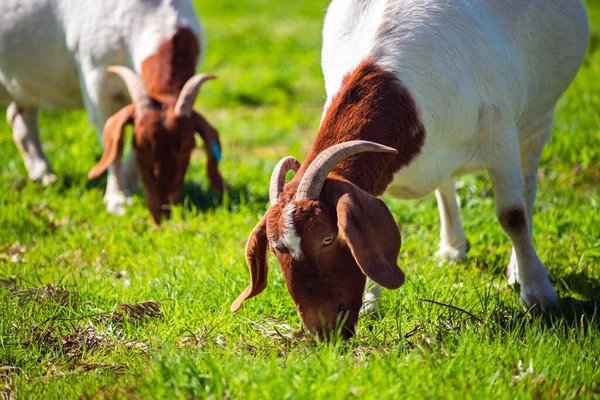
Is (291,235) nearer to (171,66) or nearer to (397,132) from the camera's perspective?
(397,132)

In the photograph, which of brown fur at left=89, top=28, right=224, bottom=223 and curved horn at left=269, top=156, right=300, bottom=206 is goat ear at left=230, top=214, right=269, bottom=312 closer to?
curved horn at left=269, top=156, right=300, bottom=206

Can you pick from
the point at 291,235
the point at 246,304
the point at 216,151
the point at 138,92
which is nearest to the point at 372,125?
the point at 291,235

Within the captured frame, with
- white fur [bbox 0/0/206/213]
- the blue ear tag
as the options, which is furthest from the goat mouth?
white fur [bbox 0/0/206/213]

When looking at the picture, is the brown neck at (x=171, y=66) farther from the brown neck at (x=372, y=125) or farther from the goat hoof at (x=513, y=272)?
the goat hoof at (x=513, y=272)

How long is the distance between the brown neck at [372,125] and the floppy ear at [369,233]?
0.30 m

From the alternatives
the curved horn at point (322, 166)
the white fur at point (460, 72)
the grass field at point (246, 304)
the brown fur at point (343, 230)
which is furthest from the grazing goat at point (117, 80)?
the curved horn at point (322, 166)

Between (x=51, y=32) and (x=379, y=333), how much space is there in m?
4.96

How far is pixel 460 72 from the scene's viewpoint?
4262mm

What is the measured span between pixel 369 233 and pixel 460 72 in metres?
1.28

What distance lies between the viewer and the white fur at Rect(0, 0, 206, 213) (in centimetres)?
703

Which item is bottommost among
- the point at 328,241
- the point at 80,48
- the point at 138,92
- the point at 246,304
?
the point at 246,304

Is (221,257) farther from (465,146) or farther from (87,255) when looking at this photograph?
(465,146)

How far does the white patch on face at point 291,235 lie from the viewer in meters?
3.46

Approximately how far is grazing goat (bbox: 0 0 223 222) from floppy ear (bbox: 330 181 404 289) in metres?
3.12
